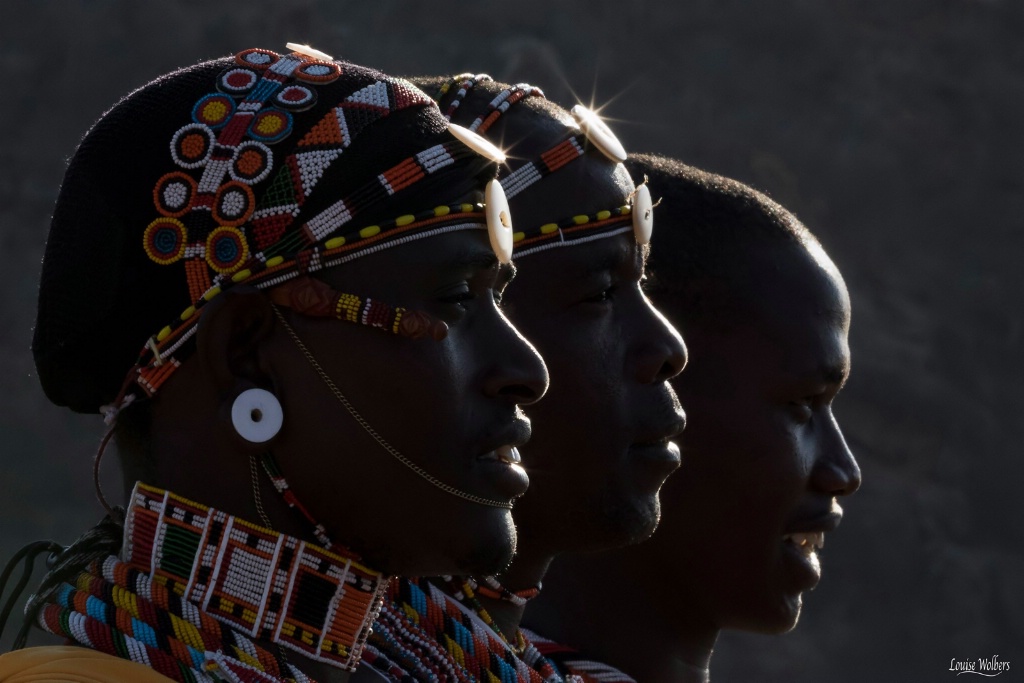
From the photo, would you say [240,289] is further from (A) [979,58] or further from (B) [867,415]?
(A) [979,58]

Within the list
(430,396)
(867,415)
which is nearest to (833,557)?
(867,415)

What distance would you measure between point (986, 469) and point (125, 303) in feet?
25.5

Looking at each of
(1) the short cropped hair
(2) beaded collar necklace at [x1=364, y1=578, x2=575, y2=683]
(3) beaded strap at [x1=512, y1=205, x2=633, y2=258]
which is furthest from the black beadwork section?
(1) the short cropped hair

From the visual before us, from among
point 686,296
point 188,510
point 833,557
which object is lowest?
point 833,557

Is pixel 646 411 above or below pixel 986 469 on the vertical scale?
above

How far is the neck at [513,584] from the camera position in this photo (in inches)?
175

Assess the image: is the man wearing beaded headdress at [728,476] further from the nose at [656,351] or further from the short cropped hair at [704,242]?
the nose at [656,351]

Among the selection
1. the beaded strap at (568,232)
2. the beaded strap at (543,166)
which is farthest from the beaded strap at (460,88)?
Answer: the beaded strap at (568,232)

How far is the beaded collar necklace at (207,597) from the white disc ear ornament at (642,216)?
146cm

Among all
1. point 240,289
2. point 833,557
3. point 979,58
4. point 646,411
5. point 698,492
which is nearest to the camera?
point 240,289

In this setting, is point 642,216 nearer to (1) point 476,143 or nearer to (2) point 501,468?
(1) point 476,143

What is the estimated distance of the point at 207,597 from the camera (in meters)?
3.31

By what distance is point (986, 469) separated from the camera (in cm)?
1010

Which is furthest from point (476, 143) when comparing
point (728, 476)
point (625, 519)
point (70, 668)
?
point (728, 476)
